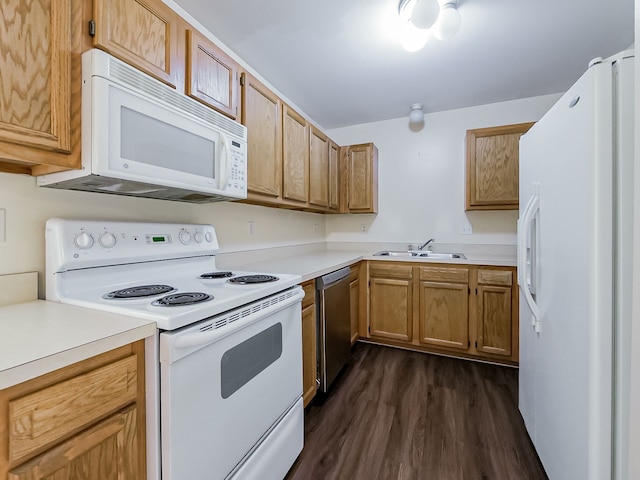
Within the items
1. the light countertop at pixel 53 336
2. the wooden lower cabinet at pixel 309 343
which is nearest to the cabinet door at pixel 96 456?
the light countertop at pixel 53 336

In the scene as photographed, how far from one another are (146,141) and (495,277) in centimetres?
253

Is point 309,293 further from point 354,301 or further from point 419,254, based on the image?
point 419,254

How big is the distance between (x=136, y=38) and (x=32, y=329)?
1057 mm

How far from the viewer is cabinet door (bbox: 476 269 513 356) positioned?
2314mm

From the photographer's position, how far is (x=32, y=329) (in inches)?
29.0

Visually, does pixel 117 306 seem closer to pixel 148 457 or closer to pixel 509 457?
pixel 148 457

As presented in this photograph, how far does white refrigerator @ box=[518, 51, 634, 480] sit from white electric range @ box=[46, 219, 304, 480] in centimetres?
107

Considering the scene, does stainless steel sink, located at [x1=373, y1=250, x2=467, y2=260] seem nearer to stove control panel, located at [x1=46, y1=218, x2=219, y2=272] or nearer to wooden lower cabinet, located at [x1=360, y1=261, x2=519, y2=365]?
wooden lower cabinet, located at [x1=360, y1=261, x2=519, y2=365]

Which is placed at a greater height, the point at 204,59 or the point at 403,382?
the point at 204,59

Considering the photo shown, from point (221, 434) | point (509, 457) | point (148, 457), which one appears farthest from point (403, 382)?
point (148, 457)

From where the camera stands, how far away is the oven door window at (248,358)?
0.99m

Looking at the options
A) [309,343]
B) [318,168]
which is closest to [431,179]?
[318,168]

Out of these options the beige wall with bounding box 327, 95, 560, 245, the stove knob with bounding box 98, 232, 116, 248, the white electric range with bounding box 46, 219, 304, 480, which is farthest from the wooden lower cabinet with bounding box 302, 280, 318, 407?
the beige wall with bounding box 327, 95, 560, 245

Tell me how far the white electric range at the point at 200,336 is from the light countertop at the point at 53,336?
56mm
